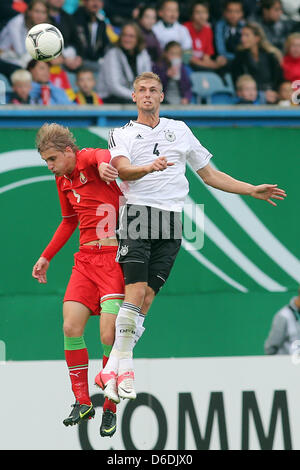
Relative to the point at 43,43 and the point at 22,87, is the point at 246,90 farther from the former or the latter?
the point at 43,43

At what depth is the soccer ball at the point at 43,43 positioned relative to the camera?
8367 mm

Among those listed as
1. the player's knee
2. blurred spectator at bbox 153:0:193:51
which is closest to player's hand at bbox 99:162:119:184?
the player's knee

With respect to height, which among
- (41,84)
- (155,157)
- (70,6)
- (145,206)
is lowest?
(145,206)

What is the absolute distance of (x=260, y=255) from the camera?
11.6m

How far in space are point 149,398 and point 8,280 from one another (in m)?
2.30

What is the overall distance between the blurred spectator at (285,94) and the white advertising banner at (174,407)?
3805mm

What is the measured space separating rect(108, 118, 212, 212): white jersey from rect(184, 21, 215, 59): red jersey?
624 cm

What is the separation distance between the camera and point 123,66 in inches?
483

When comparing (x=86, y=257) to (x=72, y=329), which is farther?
(x=86, y=257)

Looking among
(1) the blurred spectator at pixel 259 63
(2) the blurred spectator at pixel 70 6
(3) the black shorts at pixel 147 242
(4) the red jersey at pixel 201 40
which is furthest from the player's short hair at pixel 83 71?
(3) the black shorts at pixel 147 242

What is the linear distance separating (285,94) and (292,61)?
2.71 ft

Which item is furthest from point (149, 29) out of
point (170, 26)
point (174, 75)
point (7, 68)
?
point (7, 68)

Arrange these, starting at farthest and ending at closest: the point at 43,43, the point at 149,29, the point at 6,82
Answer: the point at 149,29 < the point at 6,82 < the point at 43,43

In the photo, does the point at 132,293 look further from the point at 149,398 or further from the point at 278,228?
the point at 278,228
